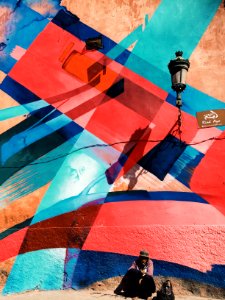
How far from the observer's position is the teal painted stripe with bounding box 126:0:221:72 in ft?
19.5

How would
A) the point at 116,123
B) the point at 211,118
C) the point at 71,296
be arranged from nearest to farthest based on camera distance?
the point at 71,296, the point at 211,118, the point at 116,123

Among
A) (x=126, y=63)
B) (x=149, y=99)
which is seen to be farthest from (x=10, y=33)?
(x=149, y=99)

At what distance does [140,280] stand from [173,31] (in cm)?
369

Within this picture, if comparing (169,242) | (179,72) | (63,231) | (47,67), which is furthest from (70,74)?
(169,242)

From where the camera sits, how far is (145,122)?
19.0ft

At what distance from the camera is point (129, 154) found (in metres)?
5.72

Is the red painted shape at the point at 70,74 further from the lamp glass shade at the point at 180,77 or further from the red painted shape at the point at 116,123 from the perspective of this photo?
the lamp glass shade at the point at 180,77

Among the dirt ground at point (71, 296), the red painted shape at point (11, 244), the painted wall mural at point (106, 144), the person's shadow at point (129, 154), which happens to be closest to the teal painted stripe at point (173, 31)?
the painted wall mural at point (106, 144)

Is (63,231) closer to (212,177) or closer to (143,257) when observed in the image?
(143,257)

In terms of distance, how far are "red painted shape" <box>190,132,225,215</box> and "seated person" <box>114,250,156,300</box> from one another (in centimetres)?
125

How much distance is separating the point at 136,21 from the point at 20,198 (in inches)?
127

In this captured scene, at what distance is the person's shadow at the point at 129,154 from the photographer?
5629mm

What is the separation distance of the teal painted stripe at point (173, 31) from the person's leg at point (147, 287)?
3.08m

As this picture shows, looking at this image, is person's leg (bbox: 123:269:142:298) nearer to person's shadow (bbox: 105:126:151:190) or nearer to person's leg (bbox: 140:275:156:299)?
person's leg (bbox: 140:275:156:299)
